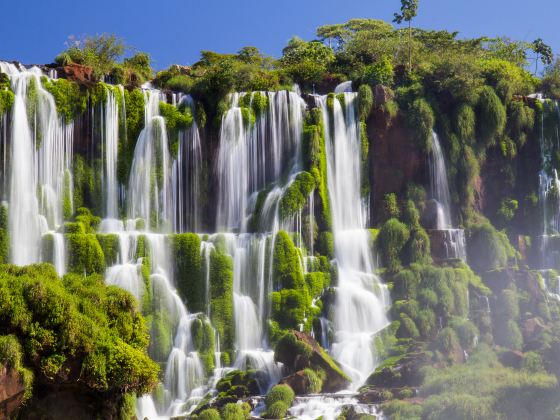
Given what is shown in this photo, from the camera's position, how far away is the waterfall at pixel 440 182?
37719mm

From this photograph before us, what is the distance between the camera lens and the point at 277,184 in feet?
116

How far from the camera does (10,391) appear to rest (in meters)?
20.1

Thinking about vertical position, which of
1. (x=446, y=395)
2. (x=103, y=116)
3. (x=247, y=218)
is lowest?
(x=446, y=395)

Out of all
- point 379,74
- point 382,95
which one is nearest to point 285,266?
point 382,95

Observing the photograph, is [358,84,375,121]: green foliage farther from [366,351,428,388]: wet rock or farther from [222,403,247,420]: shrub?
[222,403,247,420]: shrub

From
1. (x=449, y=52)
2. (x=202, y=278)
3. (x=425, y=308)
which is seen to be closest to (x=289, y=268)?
(x=202, y=278)

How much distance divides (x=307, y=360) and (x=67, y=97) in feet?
49.1

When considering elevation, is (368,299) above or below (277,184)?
below

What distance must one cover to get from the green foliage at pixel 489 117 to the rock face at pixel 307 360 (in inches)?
629

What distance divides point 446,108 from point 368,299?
37.1 feet

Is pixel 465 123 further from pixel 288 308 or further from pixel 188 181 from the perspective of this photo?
pixel 288 308

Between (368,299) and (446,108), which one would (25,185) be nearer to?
(368,299)

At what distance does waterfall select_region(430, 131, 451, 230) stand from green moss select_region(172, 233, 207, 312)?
12156mm

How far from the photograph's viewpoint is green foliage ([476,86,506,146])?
128ft
